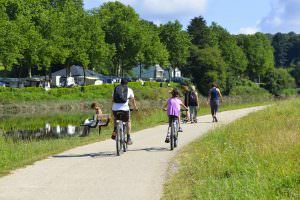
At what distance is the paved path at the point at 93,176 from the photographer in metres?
8.99

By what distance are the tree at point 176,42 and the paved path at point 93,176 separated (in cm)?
7431

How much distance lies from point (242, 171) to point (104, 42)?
208 feet

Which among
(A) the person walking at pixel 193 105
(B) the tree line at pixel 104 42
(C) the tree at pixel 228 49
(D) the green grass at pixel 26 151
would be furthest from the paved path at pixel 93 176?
(C) the tree at pixel 228 49

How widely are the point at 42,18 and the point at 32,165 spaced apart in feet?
174

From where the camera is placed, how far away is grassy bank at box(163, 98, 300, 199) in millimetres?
7910

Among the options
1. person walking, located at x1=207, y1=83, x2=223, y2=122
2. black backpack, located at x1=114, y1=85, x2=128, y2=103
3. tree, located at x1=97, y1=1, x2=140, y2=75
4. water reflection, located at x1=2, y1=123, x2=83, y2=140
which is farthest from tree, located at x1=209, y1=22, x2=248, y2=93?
black backpack, located at x1=114, y1=85, x2=128, y2=103

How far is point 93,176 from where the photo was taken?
34.9ft

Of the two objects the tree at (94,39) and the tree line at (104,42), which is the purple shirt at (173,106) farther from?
the tree at (94,39)

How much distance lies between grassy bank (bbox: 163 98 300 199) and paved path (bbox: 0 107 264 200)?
1.66 ft

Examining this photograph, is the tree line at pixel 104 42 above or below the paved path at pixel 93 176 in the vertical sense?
above

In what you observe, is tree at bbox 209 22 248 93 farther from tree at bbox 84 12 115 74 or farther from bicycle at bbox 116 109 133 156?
bicycle at bbox 116 109 133 156

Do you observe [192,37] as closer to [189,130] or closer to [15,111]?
[15,111]

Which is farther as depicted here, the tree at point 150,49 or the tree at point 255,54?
the tree at point 255,54

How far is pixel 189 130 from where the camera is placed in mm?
21047
